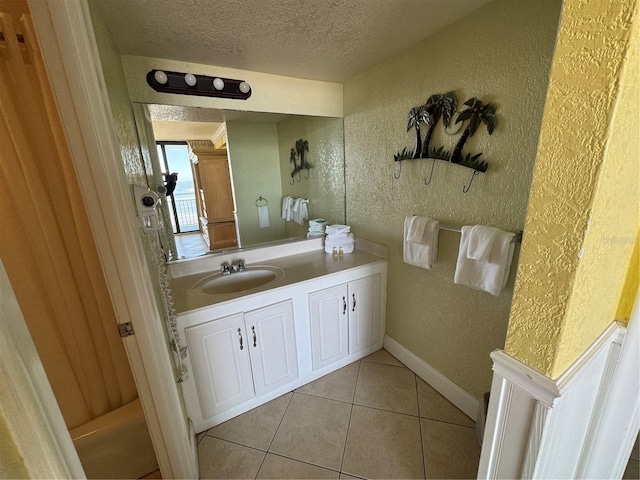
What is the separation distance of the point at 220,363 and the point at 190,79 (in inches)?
64.5

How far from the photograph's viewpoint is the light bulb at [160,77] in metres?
1.43

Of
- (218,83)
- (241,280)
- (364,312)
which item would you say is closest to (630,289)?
(364,312)

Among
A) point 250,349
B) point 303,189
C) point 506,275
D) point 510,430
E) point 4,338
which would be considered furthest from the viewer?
point 303,189

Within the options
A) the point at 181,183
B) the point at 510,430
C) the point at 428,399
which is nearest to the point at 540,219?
the point at 510,430

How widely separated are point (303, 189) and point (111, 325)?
4.92ft

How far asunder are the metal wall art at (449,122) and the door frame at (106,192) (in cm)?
142

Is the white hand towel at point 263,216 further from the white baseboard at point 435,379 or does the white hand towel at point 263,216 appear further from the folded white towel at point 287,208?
the white baseboard at point 435,379

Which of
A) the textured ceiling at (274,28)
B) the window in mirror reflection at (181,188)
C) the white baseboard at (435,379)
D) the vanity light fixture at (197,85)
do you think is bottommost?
the white baseboard at (435,379)

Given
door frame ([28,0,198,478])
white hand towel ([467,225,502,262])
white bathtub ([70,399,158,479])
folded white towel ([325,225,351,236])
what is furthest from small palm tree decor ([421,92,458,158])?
white bathtub ([70,399,158,479])

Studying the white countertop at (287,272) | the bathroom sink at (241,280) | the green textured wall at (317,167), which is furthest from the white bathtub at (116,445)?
the green textured wall at (317,167)

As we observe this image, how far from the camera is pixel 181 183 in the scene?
1670mm

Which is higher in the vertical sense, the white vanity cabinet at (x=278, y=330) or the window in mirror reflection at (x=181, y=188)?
the window in mirror reflection at (x=181, y=188)

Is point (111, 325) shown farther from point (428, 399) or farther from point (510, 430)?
point (428, 399)

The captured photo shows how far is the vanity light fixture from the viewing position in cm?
145
